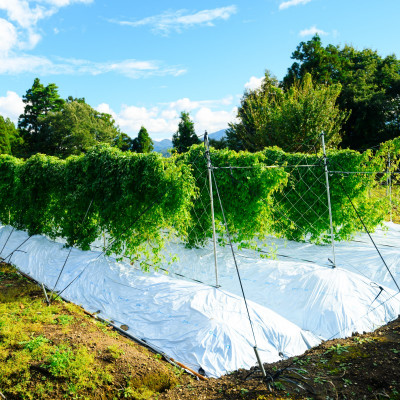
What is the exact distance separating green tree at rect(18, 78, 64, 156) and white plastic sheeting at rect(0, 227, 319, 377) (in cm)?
2780

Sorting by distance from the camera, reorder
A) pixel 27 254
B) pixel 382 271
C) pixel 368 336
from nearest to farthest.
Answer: pixel 368 336 < pixel 382 271 < pixel 27 254

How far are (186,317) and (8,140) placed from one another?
97.8 feet

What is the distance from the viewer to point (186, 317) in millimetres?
4418

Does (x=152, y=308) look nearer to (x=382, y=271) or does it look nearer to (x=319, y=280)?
(x=319, y=280)

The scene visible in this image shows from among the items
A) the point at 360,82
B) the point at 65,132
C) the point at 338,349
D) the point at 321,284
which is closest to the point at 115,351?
the point at 338,349

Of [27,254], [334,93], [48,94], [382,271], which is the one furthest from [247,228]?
[48,94]

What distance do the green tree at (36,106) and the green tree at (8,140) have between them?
779mm

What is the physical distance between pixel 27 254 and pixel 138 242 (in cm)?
346

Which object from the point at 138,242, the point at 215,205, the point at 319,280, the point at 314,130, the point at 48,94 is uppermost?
the point at 48,94

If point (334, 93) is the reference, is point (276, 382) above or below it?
below

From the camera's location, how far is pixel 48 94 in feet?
106

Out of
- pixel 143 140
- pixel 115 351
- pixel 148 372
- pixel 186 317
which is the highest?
pixel 143 140

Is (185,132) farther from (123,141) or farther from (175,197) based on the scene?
(175,197)

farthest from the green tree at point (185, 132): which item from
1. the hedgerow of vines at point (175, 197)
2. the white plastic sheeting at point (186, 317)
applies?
the white plastic sheeting at point (186, 317)
